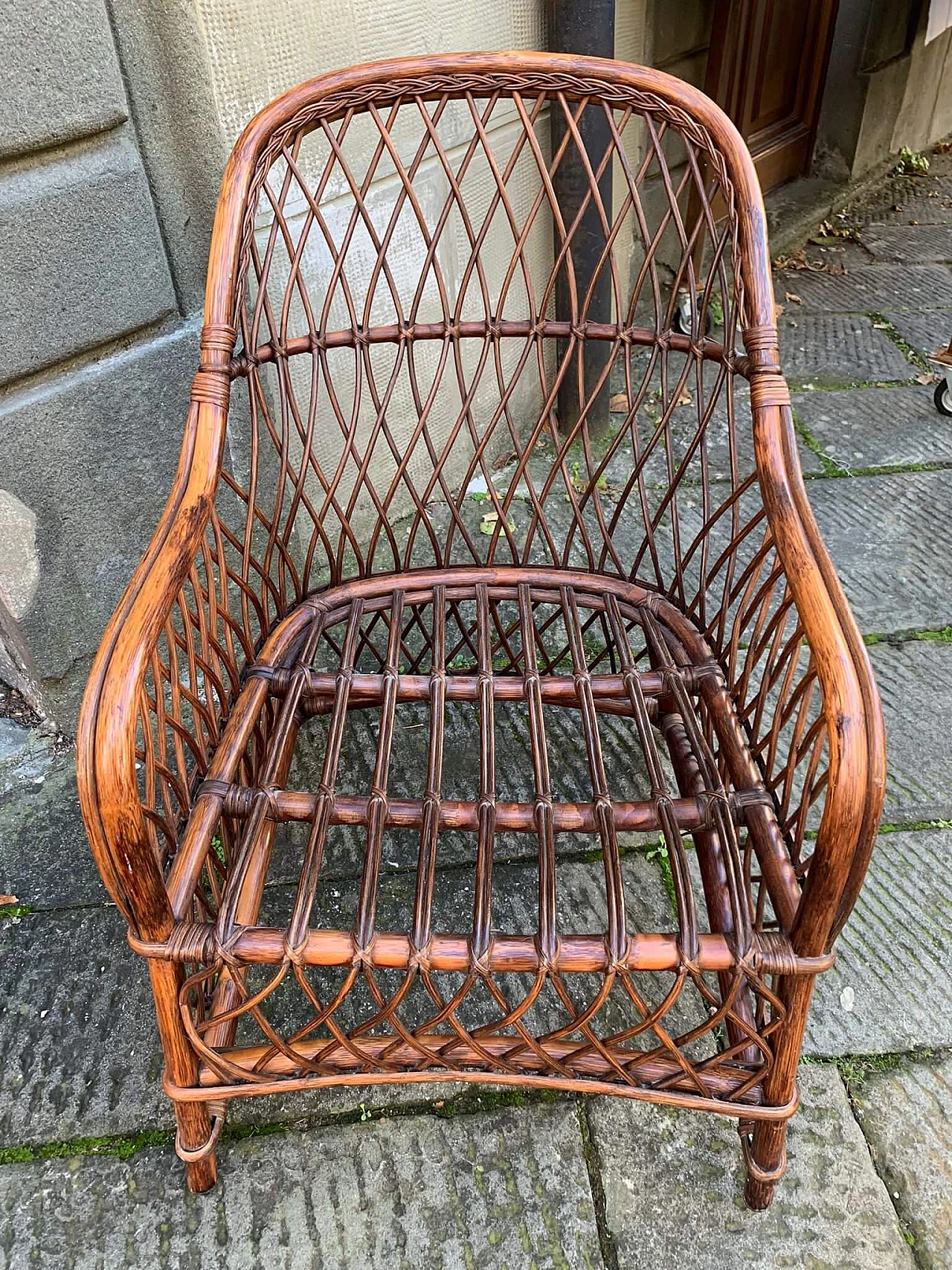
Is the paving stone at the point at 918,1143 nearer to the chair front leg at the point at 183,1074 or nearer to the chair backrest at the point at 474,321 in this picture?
the chair backrest at the point at 474,321

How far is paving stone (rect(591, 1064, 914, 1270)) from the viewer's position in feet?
3.66

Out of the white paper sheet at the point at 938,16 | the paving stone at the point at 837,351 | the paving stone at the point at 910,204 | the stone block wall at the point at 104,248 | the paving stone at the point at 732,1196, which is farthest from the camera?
the paving stone at the point at 910,204

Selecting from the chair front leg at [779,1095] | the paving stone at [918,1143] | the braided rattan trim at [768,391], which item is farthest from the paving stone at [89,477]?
the paving stone at [918,1143]

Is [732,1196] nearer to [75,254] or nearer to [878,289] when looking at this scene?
[75,254]

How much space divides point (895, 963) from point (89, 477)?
1509mm

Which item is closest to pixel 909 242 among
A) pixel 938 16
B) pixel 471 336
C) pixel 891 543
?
pixel 938 16

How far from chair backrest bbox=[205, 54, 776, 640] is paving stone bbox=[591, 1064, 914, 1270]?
28.2 inches

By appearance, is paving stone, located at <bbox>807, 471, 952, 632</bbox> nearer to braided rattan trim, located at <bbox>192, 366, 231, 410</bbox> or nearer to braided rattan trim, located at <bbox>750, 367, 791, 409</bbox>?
braided rattan trim, located at <bbox>750, 367, 791, 409</bbox>

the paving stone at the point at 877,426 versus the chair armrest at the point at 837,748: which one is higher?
the chair armrest at the point at 837,748

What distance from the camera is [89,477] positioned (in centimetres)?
158

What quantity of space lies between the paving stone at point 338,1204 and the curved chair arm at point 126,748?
18.4 inches

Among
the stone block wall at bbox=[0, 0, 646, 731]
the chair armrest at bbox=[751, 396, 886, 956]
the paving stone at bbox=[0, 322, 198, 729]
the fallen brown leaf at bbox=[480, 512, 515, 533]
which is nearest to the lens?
the chair armrest at bbox=[751, 396, 886, 956]

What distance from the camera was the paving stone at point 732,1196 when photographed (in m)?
1.12

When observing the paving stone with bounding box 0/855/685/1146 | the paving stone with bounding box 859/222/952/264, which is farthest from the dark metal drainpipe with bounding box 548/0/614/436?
the paving stone with bounding box 859/222/952/264
